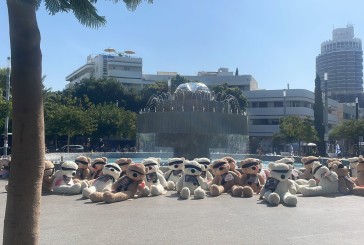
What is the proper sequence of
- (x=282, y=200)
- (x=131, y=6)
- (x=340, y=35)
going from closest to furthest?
(x=131, y=6), (x=282, y=200), (x=340, y=35)

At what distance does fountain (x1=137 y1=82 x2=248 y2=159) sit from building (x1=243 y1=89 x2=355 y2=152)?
42.0 meters

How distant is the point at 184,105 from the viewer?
2288 centimetres

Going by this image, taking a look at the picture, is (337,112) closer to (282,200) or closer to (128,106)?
(128,106)

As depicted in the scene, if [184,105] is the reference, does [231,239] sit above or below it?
below

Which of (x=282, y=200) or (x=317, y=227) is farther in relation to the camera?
(x=282, y=200)

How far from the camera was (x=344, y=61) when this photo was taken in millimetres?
142750

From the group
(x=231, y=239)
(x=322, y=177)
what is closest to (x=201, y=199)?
(x=322, y=177)

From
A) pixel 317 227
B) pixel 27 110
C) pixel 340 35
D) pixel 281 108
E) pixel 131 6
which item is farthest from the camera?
pixel 340 35

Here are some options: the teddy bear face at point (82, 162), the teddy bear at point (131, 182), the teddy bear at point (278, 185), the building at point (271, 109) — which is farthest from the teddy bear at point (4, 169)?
the building at point (271, 109)

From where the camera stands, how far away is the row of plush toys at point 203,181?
12.1 m

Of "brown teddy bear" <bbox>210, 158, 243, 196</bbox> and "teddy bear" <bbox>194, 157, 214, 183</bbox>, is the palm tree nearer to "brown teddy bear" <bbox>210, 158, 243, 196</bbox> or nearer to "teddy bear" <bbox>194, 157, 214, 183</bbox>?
"brown teddy bear" <bbox>210, 158, 243, 196</bbox>

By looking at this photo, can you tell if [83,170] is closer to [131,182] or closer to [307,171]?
[131,182]

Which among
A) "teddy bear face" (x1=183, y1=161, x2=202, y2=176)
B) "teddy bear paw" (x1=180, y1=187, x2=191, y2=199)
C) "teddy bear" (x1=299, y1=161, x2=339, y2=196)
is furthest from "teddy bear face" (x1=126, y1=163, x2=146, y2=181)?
"teddy bear" (x1=299, y1=161, x2=339, y2=196)

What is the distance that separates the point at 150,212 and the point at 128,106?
5245 cm
